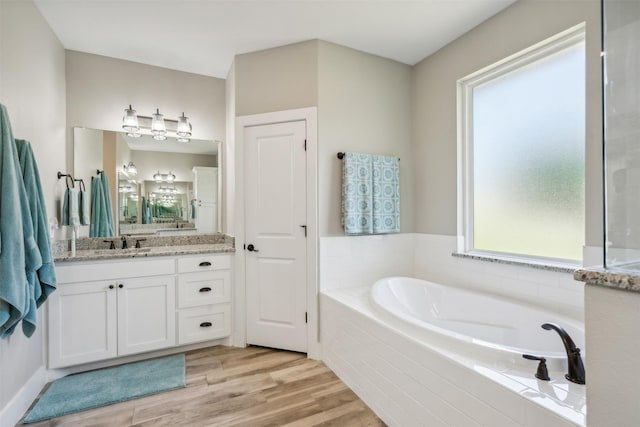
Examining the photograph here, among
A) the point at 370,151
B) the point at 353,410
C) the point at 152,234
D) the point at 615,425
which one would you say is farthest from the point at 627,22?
the point at 152,234

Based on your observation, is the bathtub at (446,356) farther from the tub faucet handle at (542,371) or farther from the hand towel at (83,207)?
the hand towel at (83,207)

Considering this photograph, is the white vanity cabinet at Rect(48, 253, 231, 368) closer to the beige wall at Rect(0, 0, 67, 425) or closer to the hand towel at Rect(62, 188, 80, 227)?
the beige wall at Rect(0, 0, 67, 425)

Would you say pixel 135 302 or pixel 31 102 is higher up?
pixel 31 102

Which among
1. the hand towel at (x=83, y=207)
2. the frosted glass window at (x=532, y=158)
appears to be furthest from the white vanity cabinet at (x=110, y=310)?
the frosted glass window at (x=532, y=158)

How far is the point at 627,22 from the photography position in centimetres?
88

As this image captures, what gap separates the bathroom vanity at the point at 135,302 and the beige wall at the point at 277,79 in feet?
4.43

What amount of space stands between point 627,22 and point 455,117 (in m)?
1.68

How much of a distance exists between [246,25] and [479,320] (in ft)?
9.20

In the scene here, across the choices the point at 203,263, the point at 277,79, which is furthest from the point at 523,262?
the point at 203,263

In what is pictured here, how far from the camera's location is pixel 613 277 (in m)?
0.67

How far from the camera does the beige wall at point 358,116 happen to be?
249 centimetres

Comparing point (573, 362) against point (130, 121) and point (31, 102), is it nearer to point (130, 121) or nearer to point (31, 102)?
point (31, 102)

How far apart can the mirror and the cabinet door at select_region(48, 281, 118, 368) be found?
705 mm

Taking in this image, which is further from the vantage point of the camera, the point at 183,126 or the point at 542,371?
the point at 183,126
